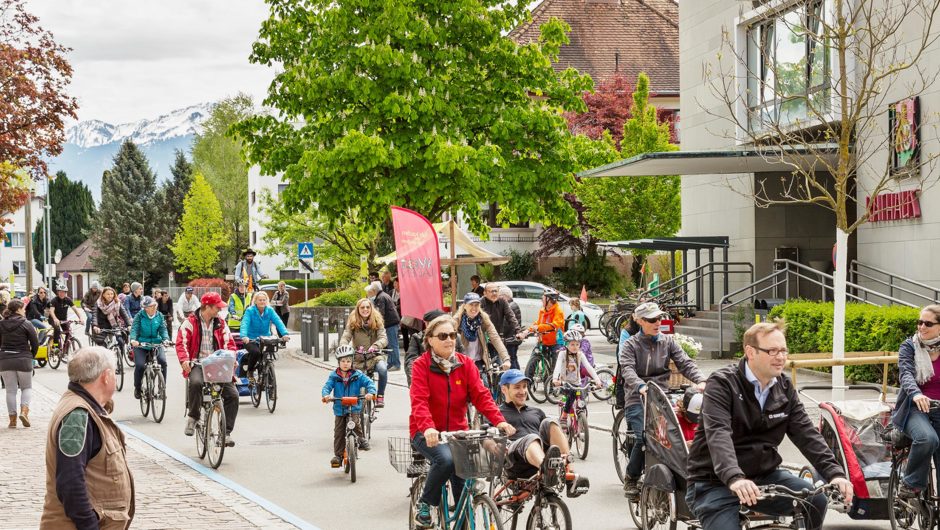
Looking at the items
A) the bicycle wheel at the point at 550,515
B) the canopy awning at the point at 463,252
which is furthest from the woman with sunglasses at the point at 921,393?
the canopy awning at the point at 463,252

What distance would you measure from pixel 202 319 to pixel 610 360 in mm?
14058

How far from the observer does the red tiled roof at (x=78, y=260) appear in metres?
121

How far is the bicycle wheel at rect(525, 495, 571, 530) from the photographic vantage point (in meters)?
7.25

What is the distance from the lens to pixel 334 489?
36.9 ft

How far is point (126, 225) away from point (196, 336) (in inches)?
3181

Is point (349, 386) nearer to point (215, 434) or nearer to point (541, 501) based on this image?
point (215, 434)

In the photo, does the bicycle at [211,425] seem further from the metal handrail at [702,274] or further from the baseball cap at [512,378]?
the metal handrail at [702,274]

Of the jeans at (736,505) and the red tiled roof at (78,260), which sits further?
the red tiled roof at (78,260)

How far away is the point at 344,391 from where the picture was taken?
40.8 ft

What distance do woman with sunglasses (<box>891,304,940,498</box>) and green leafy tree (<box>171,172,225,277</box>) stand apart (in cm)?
8095

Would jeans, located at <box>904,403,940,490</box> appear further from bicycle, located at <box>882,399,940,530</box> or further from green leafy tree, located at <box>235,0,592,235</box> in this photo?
green leafy tree, located at <box>235,0,592,235</box>

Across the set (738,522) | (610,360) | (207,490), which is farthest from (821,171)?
(738,522)

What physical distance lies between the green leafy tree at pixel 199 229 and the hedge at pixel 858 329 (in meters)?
69.1

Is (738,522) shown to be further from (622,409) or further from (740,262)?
(740,262)
